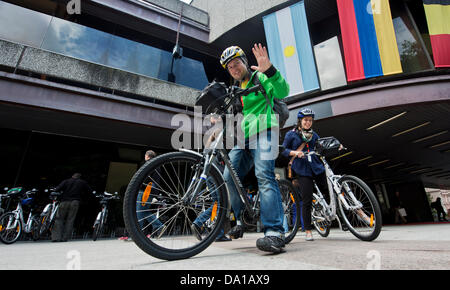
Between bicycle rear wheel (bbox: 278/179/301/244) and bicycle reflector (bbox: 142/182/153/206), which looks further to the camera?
bicycle rear wheel (bbox: 278/179/301/244)

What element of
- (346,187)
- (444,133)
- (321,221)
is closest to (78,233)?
(321,221)

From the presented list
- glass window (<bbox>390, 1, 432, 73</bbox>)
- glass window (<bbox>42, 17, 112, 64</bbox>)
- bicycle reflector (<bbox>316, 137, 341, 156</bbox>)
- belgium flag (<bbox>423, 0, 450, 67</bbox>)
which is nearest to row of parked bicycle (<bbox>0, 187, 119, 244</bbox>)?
glass window (<bbox>42, 17, 112, 64</bbox>)

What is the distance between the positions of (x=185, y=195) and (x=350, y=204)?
2.18m

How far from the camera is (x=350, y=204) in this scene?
2.75m

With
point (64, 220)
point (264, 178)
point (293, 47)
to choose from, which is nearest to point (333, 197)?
→ point (264, 178)

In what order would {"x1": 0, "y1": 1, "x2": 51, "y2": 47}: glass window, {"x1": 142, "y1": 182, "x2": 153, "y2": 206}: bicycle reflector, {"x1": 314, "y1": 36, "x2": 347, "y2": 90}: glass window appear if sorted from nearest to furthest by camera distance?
{"x1": 142, "y1": 182, "x2": 153, "y2": 206}: bicycle reflector
{"x1": 0, "y1": 1, "x2": 51, "y2": 47}: glass window
{"x1": 314, "y1": 36, "x2": 347, "y2": 90}: glass window

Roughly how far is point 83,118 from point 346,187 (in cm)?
697

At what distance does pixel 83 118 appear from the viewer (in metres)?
6.50

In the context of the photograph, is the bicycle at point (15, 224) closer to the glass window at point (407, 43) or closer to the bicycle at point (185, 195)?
the bicycle at point (185, 195)

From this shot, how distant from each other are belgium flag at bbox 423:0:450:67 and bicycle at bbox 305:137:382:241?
7260mm

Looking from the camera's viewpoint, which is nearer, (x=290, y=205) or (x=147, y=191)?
(x=147, y=191)

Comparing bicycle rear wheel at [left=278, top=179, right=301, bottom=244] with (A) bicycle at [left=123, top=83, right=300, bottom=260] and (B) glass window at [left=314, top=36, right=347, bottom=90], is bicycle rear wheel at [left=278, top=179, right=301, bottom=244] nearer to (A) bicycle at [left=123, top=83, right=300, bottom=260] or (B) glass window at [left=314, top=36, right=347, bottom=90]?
(A) bicycle at [left=123, top=83, right=300, bottom=260]

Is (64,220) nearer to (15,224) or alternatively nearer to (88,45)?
(15,224)

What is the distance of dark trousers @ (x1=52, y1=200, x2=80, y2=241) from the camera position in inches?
213
